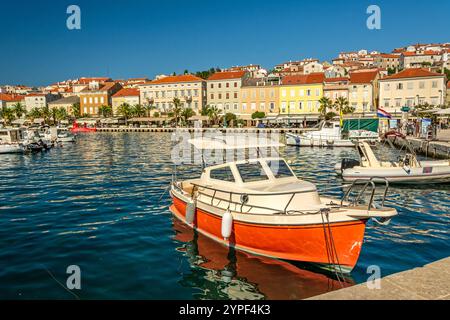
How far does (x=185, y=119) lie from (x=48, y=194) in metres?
78.9

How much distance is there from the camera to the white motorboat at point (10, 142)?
1690 inches

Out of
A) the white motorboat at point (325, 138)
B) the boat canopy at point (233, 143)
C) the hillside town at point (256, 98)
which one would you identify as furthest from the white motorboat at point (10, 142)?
the hillside town at point (256, 98)

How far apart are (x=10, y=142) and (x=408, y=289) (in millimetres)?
47438

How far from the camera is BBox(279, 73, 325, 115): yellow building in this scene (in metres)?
86.4

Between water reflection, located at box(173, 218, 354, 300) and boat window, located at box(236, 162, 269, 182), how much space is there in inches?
90.5

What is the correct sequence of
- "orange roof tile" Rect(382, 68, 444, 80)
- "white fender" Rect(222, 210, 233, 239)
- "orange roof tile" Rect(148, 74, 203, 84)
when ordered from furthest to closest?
"orange roof tile" Rect(148, 74, 203, 84), "orange roof tile" Rect(382, 68, 444, 80), "white fender" Rect(222, 210, 233, 239)

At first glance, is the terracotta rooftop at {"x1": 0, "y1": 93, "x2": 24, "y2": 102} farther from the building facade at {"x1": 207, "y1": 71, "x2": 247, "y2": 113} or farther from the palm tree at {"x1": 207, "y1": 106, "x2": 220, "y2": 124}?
the palm tree at {"x1": 207, "y1": 106, "x2": 220, "y2": 124}

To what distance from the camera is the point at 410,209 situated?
17219 mm

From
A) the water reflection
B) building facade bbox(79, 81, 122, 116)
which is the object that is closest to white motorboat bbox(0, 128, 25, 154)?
the water reflection

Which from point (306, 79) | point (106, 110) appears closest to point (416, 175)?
point (306, 79)

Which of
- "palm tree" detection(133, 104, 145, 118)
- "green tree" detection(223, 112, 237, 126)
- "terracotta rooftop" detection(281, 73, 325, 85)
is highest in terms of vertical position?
"terracotta rooftop" detection(281, 73, 325, 85)

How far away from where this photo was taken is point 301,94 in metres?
88.2
